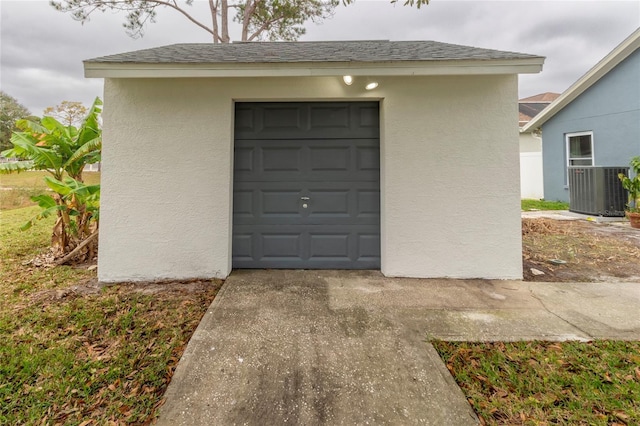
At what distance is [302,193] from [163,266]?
2.38m

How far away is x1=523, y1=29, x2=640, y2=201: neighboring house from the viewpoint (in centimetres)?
933

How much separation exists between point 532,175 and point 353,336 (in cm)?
1622

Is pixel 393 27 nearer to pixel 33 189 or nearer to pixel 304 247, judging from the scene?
pixel 304 247

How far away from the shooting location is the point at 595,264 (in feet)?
16.2

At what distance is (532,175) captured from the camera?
582 inches

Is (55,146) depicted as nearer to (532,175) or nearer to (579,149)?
(579,149)

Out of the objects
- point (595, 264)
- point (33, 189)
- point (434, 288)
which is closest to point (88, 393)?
point (434, 288)

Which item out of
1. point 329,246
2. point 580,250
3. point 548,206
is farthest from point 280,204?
point 548,206

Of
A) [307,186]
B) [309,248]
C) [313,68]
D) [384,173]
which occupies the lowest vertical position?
[309,248]

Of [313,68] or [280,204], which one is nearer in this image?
[313,68]

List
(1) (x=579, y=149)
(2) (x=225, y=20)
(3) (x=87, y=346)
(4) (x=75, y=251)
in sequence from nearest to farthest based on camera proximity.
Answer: (3) (x=87, y=346), (4) (x=75, y=251), (2) (x=225, y=20), (1) (x=579, y=149)

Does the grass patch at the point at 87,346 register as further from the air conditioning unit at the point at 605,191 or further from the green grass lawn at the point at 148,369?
the air conditioning unit at the point at 605,191

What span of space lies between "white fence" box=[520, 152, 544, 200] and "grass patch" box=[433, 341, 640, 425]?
1466cm

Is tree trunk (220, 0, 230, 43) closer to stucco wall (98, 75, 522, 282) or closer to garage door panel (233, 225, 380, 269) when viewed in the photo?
stucco wall (98, 75, 522, 282)
